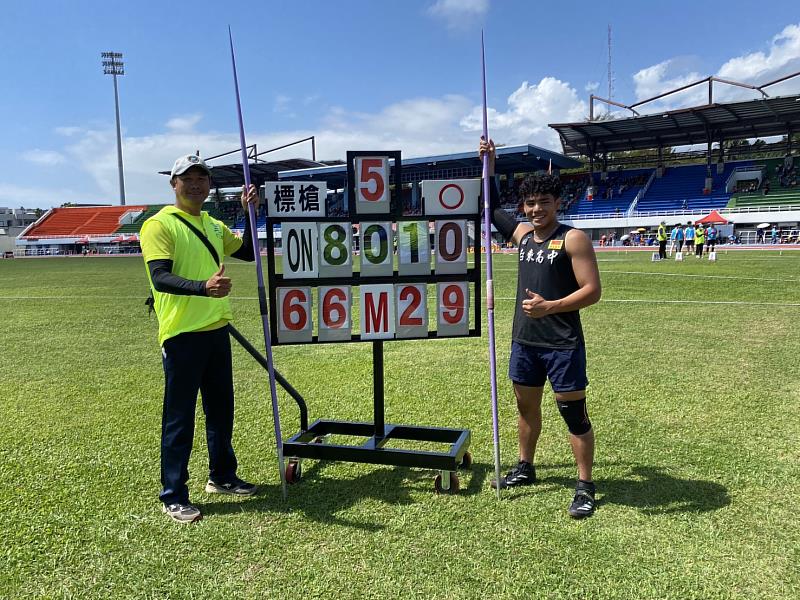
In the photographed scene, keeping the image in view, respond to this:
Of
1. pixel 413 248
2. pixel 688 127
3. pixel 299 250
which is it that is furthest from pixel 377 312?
pixel 688 127

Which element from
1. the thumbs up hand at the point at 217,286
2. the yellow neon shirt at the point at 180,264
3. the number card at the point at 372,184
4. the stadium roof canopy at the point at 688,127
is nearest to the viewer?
the thumbs up hand at the point at 217,286

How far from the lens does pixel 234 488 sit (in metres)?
3.87

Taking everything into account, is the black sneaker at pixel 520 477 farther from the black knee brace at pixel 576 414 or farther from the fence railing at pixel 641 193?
the fence railing at pixel 641 193

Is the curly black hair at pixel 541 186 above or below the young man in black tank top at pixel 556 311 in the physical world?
above

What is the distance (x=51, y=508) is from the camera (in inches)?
144

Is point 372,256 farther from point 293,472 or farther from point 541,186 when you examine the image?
point 293,472

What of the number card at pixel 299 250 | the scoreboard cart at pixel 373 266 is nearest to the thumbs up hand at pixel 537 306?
the scoreboard cart at pixel 373 266

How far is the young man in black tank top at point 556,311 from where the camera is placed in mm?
3385

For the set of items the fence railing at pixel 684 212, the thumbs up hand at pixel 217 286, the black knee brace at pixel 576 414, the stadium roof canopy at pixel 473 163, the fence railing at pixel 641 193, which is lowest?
the black knee brace at pixel 576 414

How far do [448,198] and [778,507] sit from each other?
2.96 meters

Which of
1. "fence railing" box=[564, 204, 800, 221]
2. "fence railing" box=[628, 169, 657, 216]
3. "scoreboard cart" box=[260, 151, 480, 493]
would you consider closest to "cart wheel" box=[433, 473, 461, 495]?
"scoreboard cart" box=[260, 151, 480, 493]

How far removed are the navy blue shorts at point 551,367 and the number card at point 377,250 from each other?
1.08 m

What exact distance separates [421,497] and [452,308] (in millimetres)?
1360

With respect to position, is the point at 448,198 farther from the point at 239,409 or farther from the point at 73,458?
the point at 73,458
